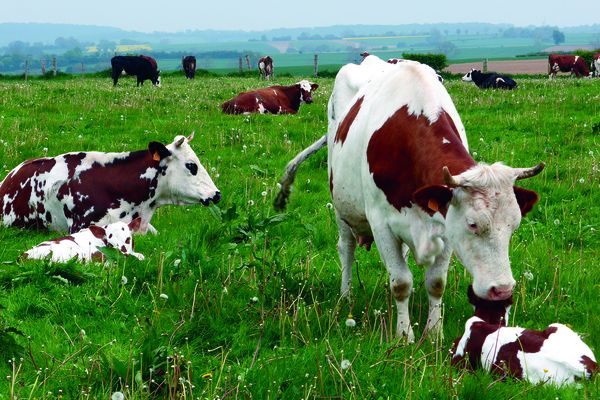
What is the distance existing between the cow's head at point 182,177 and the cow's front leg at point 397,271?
13.9 ft

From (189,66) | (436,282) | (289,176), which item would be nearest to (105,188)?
(289,176)

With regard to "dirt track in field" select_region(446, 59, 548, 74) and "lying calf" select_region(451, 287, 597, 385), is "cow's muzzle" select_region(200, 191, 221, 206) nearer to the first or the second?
"lying calf" select_region(451, 287, 597, 385)

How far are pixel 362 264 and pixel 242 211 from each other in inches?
97.7

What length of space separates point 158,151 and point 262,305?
4.65m

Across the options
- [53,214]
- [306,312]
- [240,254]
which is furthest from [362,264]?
[53,214]

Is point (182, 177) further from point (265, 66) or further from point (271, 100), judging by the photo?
point (265, 66)

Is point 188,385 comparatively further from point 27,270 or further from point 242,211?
point 242,211

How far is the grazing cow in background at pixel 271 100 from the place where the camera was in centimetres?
1966

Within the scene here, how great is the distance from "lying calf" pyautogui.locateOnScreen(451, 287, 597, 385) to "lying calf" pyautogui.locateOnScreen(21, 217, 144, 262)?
353cm

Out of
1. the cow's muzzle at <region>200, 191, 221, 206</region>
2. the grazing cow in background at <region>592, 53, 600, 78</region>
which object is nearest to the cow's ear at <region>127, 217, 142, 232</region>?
the cow's muzzle at <region>200, 191, 221, 206</region>

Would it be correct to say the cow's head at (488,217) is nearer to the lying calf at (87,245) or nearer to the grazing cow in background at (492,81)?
the lying calf at (87,245)

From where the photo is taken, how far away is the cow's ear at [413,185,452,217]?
15.4 ft

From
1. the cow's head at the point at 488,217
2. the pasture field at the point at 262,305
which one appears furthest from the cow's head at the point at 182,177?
the cow's head at the point at 488,217

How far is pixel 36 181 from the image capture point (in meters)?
9.84
